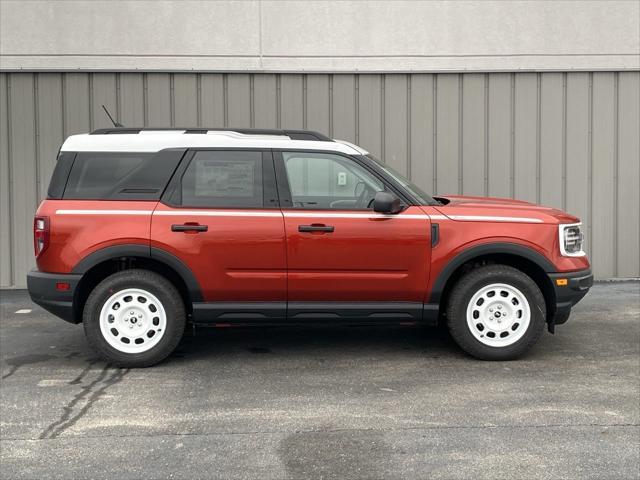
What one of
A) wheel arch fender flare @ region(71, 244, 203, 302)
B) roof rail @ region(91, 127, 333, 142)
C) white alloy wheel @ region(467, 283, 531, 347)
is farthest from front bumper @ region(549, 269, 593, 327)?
wheel arch fender flare @ region(71, 244, 203, 302)

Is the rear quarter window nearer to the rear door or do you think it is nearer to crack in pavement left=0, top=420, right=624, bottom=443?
the rear door

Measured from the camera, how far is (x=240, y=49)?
420 inches

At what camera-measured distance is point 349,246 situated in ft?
20.7

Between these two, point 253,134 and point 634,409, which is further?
point 253,134

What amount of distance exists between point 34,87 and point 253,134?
5280mm

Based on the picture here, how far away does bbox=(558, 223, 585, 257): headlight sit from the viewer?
6523mm

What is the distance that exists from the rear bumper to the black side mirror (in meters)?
2.40

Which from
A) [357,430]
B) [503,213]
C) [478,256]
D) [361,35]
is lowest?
[357,430]

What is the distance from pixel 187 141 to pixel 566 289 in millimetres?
3292

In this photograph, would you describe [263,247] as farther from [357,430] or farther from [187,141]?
[357,430]

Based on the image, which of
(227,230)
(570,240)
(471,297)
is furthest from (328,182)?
(570,240)

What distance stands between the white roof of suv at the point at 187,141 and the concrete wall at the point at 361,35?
14.1 feet

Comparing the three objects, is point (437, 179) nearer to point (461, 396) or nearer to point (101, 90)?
point (101, 90)

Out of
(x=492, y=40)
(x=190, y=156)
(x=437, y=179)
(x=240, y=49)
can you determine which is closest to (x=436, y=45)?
(x=492, y=40)
